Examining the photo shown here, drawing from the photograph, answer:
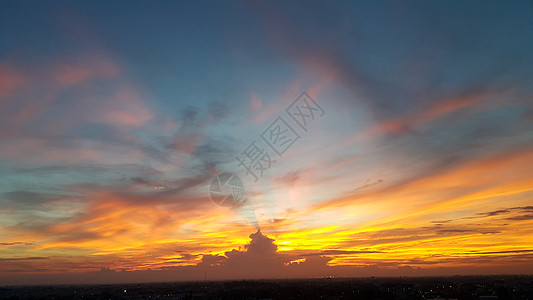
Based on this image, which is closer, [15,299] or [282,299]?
[282,299]

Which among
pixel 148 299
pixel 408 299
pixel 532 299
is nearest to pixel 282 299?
pixel 408 299

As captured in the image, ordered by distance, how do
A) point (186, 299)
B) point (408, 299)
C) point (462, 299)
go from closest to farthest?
point (462, 299) → point (408, 299) → point (186, 299)

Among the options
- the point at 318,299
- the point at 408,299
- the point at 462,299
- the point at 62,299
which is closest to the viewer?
the point at 462,299

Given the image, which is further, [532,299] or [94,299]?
[94,299]

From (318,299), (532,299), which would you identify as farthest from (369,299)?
(532,299)

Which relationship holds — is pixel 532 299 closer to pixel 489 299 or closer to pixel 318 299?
pixel 489 299

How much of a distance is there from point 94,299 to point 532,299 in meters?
138

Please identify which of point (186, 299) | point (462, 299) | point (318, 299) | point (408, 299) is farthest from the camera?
point (186, 299)

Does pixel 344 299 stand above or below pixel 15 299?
below

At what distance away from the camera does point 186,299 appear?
405ft

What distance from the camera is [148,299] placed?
421ft

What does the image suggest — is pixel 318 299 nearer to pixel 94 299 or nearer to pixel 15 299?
pixel 94 299

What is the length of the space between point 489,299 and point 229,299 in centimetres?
7527

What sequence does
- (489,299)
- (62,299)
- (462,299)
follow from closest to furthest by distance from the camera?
(489,299), (462,299), (62,299)
